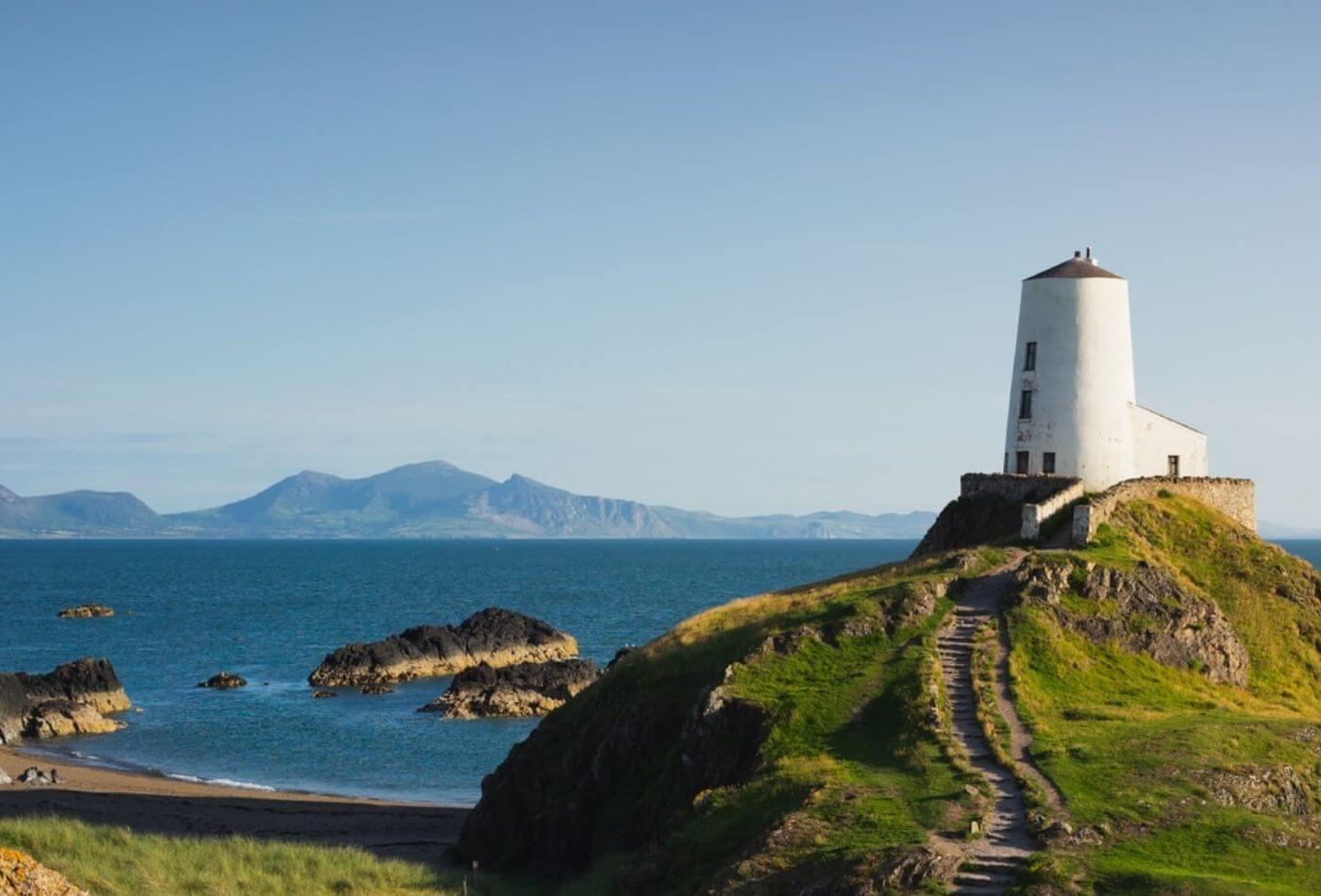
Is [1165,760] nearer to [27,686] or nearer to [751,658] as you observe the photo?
[751,658]

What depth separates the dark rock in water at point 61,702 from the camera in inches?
3346

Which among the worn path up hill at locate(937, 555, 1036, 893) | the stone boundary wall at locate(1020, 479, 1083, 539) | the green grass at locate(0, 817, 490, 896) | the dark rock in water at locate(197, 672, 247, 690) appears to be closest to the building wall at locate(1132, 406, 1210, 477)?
the stone boundary wall at locate(1020, 479, 1083, 539)

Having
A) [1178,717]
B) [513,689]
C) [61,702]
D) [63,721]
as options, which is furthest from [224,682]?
[1178,717]

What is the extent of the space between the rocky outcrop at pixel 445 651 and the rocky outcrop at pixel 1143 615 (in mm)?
65564

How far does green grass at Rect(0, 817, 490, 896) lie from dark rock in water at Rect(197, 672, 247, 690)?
55756 mm

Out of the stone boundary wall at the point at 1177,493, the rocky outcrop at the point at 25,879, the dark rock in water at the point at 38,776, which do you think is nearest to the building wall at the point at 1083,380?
the stone boundary wall at the point at 1177,493

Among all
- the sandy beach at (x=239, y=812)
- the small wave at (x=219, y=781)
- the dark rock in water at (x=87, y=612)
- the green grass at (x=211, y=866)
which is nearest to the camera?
the green grass at (x=211, y=866)

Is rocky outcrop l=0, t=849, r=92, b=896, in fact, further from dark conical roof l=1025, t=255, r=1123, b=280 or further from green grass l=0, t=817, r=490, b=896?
dark conical roof l=1025, t=255, r=1123, b=280

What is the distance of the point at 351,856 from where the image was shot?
153 feet

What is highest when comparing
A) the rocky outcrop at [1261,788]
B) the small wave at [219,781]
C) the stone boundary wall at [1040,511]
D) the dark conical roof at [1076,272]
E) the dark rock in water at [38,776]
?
the dark conical roof at [1076,272]

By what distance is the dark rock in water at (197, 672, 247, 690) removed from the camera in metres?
105

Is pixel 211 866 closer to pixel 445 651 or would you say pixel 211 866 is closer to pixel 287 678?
pixel 287 678

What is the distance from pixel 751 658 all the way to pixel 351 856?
13.4m

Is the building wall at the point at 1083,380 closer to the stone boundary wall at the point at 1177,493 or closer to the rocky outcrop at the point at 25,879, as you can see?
the stone boundary wall at the point at 1177,493
